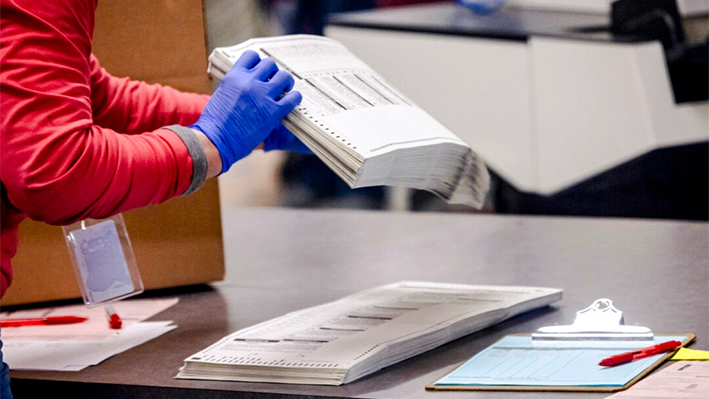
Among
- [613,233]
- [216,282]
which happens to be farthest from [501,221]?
[216,282]

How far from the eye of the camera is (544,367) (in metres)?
0.69

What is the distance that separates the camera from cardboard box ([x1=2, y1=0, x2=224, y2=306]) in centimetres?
107

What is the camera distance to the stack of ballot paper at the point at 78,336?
0.83m

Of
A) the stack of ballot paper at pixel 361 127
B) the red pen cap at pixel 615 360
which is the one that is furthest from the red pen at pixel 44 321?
the red pen cap at pixel 615 360

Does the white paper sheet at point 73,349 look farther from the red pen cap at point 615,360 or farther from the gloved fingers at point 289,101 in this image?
the red pen cap at point 615,360

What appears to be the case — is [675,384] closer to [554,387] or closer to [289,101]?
[554,387]

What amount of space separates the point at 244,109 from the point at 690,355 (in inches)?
17.5

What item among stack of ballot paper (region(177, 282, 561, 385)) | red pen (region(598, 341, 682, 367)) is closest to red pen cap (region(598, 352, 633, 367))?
red pen (region(598, 341, 682, 367))

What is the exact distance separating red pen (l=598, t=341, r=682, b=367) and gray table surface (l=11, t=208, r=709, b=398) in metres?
0.04

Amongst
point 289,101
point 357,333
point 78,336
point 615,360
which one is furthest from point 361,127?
point 78,336

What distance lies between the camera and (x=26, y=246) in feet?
3.50

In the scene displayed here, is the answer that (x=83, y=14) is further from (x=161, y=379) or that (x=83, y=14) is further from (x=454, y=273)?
(x=454, y=273)

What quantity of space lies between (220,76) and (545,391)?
46 cm

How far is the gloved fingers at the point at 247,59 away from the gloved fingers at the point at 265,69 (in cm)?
1
